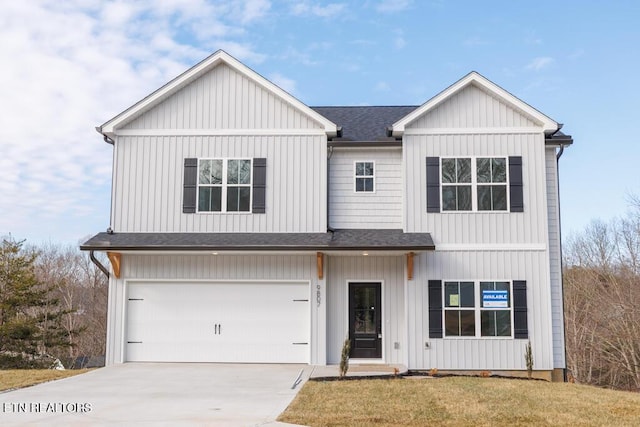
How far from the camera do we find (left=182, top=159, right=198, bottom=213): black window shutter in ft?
49.3

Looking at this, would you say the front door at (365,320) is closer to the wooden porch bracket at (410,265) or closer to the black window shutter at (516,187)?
the wooden porch bracket at (410,265)

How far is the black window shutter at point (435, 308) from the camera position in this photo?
46.1ft

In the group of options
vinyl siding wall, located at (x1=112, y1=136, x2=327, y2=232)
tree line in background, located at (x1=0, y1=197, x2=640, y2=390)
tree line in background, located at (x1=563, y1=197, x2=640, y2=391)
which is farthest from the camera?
tree line in background, located at (x1=563, y1=197, x2=640, y2=391)

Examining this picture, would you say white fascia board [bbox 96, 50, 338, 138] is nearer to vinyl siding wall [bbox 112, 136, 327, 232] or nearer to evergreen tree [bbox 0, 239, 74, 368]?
vinyl siding wall [bbox 112, 136, 327, 232]

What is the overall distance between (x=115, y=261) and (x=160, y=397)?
5.70 metres

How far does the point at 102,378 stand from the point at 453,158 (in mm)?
9473

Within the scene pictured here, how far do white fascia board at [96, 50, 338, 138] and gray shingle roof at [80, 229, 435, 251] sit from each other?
9.01ft

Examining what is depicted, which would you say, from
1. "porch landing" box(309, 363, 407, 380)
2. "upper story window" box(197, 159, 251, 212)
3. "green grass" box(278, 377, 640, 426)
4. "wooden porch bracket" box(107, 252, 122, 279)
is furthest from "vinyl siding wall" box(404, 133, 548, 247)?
"wooden porch bracket" box(107, 252, 122, 279)

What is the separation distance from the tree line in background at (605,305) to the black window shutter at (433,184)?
16574 mm

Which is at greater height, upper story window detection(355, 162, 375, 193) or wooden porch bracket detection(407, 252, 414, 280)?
upper story window detection(355, 162, 375, 193)

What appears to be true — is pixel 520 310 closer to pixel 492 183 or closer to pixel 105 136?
pixel 492 183

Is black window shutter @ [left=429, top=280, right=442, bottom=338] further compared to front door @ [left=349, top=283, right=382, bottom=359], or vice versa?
front door @ [left=349, top=283, right=382, bottom=359]

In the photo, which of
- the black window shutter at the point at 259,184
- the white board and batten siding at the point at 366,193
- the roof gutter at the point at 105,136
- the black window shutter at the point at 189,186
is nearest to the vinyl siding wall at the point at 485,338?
the white board and batten siding at the point at 366,193

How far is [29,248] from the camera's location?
129ft
